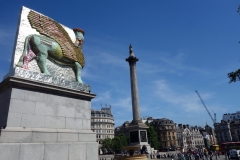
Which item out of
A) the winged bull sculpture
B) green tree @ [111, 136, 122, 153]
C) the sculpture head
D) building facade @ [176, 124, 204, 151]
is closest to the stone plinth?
the winged bull sculpture

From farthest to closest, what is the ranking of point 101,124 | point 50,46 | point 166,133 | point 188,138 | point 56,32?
point 188,138, point 166,133, point 101,124, point 56,32, point 50,46

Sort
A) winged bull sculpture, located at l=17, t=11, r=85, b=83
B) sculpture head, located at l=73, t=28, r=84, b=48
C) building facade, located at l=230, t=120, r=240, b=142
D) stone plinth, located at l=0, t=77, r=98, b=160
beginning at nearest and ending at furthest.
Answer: stone plinth, located at l=0, t=77, r=98, b=160 → winged bull sculpture, located at l=17, t=11, r=85, b=83 → sculpture head, located at l=73, t=28, r=84, b=48 → building facade, located at l=230, t=120, r=240, b=142

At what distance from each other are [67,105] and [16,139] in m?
2.84

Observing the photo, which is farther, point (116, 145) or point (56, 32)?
point (116, 145)

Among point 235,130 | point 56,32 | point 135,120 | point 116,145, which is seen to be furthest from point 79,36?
point 235,130

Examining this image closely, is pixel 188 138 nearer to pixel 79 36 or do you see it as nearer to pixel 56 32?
pixel 79 36

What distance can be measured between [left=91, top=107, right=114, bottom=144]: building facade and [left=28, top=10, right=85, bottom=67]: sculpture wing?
252 ft

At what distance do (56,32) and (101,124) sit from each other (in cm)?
8123

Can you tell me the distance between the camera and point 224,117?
133500 millimetres

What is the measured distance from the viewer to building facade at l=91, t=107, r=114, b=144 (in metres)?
86.4

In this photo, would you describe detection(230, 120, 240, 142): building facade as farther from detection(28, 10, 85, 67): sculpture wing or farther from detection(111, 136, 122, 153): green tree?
detection(28, 10, 85, 67): sculpture wing

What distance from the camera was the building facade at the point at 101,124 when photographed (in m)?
86.4

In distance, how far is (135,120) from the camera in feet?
120

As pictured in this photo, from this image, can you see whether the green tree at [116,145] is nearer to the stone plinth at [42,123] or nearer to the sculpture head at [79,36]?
the sculpture head at [79,36]
